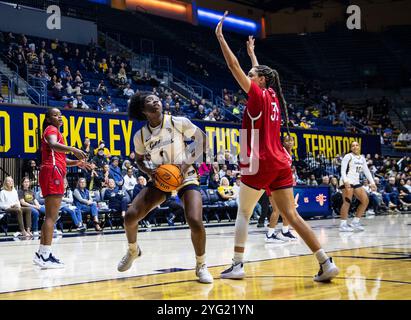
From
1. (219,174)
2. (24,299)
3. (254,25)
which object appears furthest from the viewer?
(254,25)

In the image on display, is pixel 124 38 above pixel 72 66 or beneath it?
above

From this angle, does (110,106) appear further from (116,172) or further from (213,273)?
(213,273)

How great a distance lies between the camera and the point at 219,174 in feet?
A: 59.1

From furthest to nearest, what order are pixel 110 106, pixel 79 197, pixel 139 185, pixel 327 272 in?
1. pixel 110 106
2. pixel 139 185
3. pixel 79 197
4. pixel 327 272

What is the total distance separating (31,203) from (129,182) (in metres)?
2.85

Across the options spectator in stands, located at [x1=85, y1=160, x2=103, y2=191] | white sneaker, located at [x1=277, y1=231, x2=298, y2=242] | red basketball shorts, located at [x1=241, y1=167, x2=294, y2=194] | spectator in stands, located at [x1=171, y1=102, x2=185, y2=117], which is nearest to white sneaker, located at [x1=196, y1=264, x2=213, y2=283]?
red basketball shorts, located at [x1=241, y1=167, x2=294, y2=194]

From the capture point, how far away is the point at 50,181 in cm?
729

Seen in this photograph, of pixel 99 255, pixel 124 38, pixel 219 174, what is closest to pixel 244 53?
pixel 124 38

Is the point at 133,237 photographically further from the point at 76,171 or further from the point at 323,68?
the point at 323,68

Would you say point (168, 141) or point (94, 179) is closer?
point (168, 141)

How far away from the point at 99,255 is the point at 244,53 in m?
26.3

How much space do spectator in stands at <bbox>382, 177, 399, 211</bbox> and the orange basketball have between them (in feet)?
55.9

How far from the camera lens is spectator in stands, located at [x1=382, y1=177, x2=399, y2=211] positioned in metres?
21.7

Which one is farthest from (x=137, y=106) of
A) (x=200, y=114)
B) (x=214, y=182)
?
(x=200, y=114)
